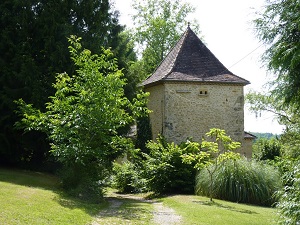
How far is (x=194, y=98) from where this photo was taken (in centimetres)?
2391

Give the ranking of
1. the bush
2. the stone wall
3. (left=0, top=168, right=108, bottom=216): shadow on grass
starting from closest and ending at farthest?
1. (left=0, top=168, right=108, bottom=216): shadow on grass
2. the bush
3. the stone wall

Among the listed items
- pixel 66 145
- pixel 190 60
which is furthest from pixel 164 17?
pixel 66 145

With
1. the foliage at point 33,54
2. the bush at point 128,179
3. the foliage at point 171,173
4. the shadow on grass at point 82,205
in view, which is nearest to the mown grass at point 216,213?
the shadow on grass at point 82,205

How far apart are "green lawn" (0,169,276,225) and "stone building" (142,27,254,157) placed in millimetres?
9475

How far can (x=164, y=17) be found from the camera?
40.4 metres

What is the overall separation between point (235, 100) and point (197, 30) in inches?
724

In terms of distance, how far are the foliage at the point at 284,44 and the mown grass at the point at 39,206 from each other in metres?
5.41

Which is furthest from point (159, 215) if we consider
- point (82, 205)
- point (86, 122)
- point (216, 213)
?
point (86, 122)

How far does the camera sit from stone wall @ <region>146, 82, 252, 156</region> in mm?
23609

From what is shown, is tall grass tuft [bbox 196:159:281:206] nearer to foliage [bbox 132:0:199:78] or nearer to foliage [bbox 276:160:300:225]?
foliage [bbox 276:160:300:225]

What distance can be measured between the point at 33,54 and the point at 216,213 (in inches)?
489

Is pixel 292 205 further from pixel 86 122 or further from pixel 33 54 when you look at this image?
pixel 33 54

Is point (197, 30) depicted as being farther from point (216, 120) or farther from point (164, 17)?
point (216, 120)

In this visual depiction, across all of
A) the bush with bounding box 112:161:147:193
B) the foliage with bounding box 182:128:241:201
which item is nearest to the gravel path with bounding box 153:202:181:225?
the foliage with bounding box 182:128:241:201
